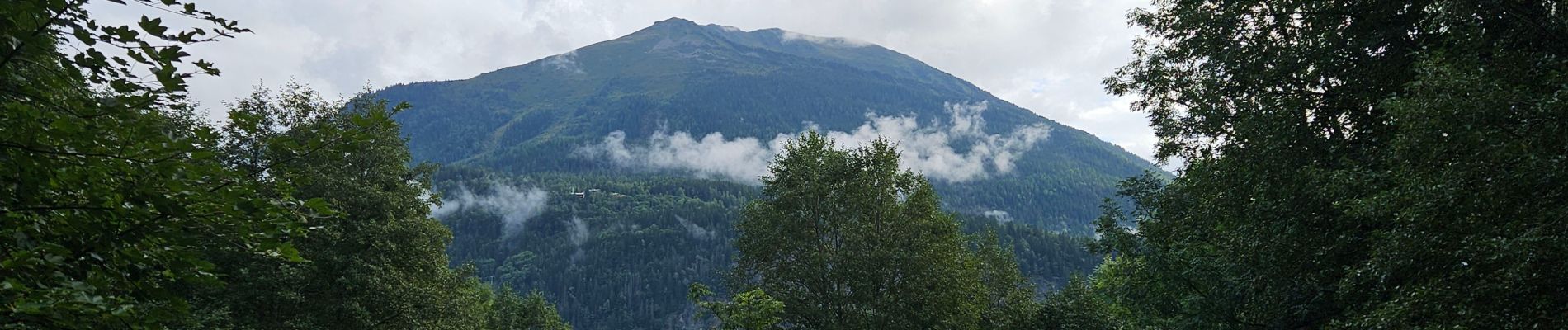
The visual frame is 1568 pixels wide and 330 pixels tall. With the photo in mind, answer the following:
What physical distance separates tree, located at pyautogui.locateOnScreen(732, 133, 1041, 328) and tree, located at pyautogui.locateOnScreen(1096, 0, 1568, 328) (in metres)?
4.86

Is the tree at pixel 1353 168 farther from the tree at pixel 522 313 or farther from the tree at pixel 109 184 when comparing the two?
the tree at pixel 522 313

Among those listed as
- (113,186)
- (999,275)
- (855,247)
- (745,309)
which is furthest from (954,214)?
(113,186)

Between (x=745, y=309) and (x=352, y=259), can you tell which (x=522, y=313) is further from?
(x=745, y=309)

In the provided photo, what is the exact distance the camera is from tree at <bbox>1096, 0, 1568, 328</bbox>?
8.01 metres

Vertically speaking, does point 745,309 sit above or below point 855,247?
below

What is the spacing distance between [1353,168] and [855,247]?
13.4 metres

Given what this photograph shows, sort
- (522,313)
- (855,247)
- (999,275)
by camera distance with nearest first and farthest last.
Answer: (855,247), (999,275), (522,313)

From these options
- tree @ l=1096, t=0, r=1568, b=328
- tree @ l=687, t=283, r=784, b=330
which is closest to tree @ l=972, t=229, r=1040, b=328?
tree @ l=1096, t=0, r=1568, b=328

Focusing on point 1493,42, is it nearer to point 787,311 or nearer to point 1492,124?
point 1492,124

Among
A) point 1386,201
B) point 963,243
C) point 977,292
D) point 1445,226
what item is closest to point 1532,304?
point 1445,226

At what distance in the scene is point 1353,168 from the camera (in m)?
10.4

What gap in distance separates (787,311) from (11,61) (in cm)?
1891

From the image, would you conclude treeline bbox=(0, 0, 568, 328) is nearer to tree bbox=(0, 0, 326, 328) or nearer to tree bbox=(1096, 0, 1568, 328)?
tree bbox=(0, 0, 326, 328)

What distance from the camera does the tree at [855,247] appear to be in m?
21.5
